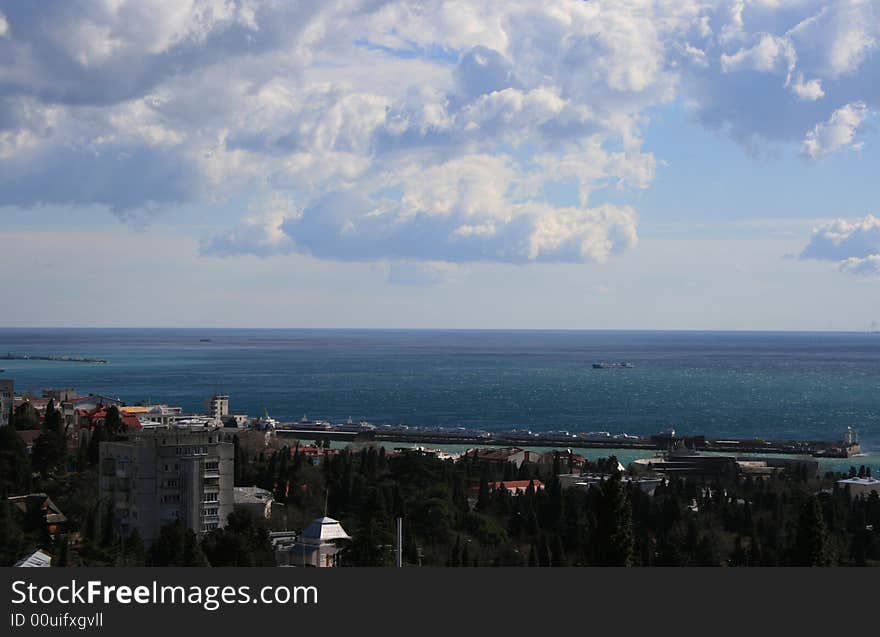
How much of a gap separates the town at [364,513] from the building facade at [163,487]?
29 mm

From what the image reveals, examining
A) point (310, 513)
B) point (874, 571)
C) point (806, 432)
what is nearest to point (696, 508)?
point (310, 513)

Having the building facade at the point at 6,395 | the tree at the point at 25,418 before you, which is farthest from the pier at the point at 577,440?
the tree at the point at 25,418

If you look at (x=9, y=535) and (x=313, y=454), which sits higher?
(x=9, y=535)

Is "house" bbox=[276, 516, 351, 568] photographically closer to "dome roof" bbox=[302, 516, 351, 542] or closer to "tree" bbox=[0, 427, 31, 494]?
"dome roof" bbox=[302, 516, 351, 542]

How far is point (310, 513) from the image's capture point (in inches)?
1372

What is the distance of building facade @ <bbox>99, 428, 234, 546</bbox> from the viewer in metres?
29.8

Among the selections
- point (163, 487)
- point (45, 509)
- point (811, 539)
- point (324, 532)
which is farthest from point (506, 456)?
point (811, 539)

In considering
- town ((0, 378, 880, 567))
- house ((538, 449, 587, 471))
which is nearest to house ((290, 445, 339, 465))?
town ((0, 378, 880, 567))

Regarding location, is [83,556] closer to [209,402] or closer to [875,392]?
[209,402]

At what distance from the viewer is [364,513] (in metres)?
32.5

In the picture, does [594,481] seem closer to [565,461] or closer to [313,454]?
[565,461]

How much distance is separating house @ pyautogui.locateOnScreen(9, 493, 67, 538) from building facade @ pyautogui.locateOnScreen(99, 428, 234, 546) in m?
1.37

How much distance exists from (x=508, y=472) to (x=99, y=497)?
68.1ft

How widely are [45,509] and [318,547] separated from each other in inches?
352
